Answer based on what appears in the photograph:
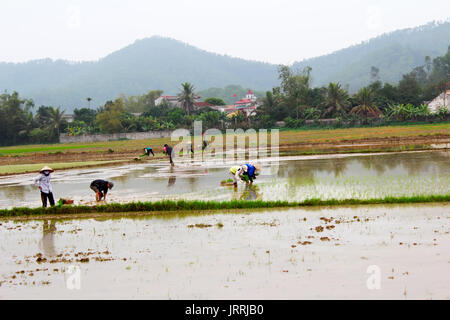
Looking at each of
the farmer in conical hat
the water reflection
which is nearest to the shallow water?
the farmer in conical hat

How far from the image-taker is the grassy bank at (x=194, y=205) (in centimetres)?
1101

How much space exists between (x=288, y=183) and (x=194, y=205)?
4545 mm

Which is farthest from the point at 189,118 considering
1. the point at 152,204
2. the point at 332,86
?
the point at 152,204

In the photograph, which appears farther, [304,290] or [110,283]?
[110,283]

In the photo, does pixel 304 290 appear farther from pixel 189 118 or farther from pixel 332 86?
pixel 189 118

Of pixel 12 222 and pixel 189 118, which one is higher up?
pixel 189 118

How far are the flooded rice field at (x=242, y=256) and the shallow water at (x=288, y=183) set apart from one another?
2352mm

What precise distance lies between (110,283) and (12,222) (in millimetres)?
6741

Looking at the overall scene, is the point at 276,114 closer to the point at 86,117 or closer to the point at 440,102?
the point at 440,102

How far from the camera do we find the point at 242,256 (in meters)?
7.27

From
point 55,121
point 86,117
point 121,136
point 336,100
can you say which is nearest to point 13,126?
point 55,121

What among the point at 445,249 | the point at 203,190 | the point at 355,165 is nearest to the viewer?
the point at 445,249

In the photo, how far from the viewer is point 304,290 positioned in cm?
564

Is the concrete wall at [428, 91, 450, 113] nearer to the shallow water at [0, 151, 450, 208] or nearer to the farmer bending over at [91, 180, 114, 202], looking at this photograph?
the shallow water at [0, 151, 450, 208]
